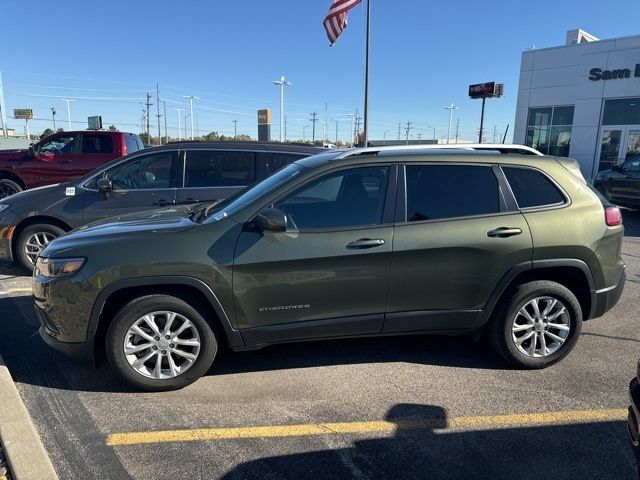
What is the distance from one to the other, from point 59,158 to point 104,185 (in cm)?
586

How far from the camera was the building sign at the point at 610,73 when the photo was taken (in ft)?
69.1

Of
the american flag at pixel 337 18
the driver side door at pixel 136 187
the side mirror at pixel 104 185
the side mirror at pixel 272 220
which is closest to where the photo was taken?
the side mirror at pixel 272 220

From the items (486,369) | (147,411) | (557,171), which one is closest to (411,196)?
(557,171)

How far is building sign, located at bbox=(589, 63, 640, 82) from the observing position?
21048mm

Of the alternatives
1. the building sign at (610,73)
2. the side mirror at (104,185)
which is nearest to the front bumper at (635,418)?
the side mirror at (104,185)

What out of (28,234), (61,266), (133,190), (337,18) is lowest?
(28,234)

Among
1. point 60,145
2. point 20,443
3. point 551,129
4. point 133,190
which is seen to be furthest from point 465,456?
point 551,129

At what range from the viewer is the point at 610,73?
71.7 ft

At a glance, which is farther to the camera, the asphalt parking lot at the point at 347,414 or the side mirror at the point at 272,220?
the side mirror at the point at 272,220

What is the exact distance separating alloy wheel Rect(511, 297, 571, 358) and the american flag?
50.1 feet

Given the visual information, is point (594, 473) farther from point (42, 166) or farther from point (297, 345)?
point (42, 166)

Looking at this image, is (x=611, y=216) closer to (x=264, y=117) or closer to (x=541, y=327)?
(x=541, y=327)

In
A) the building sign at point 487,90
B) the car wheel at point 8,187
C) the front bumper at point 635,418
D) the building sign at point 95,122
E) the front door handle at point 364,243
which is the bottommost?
the front bumper at point 635,418

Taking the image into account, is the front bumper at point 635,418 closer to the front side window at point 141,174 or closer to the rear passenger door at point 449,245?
the rear passenger door at point 449,245
